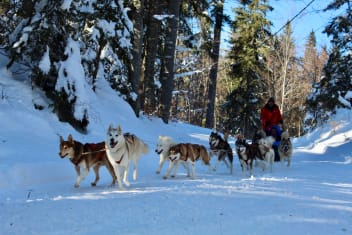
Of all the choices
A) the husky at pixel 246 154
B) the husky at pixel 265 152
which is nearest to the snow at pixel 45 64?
the husky at pixel 246 154

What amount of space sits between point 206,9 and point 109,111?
11.6 m

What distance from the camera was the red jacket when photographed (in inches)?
515

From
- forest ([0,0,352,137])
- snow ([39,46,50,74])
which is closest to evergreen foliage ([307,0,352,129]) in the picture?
forest ([0,0,352,137])

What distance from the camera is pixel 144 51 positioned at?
21875mm

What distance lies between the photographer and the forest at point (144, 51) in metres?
11.6

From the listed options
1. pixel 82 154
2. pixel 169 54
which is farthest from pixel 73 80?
pixel 169 54

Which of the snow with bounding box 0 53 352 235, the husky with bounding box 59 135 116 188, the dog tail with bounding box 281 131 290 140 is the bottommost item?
the snow with bounding box 0 53 352 235

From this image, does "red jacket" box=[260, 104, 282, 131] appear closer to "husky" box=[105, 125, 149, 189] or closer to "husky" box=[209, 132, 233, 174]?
"husky" box=[209, 132, 233, 174]

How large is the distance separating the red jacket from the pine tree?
19412mm

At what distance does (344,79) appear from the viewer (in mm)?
19750

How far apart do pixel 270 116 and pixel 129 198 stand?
788 centimetres

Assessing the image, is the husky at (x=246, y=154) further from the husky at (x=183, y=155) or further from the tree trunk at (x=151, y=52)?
the tree trunk at (x=151, y=52)

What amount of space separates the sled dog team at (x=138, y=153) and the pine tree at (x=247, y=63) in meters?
20.0

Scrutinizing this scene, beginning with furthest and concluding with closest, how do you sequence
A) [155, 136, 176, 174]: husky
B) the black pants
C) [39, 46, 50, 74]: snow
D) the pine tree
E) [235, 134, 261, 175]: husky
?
the pine tree → the black pants → [39, 46, 50, 74]: snow → [235, 134, 261, 175]: husky → [155, 136, 176, 174]: husky
